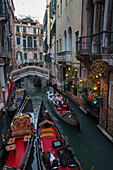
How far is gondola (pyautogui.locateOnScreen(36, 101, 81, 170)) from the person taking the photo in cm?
470

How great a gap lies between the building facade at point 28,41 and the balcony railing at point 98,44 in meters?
24.1

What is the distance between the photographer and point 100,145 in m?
7.00

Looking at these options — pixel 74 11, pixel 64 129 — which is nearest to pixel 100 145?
pixel 64 129

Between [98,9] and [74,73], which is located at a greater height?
[98,9]


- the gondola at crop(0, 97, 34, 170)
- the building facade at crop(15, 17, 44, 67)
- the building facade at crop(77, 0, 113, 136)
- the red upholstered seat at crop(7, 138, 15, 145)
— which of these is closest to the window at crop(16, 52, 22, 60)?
the building facade at crop(15, 17, 44, 67)

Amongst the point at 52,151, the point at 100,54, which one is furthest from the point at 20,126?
the point at 100,54

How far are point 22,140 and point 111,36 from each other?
648 cm

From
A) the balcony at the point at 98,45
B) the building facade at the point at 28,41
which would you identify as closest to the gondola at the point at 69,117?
the balcony at the point at 98,45

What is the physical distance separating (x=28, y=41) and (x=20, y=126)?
28441 mm

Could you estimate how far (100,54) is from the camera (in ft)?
20.7

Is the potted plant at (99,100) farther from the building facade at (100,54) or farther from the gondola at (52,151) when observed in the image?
the gondola at (52,151)

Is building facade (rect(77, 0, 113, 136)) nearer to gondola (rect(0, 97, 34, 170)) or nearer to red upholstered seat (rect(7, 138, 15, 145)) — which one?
gondola (rect(0, 97, 34, 170))

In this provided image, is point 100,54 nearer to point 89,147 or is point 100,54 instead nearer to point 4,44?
point 89,147

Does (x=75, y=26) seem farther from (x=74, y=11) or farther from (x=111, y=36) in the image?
(x=111, y=36)
